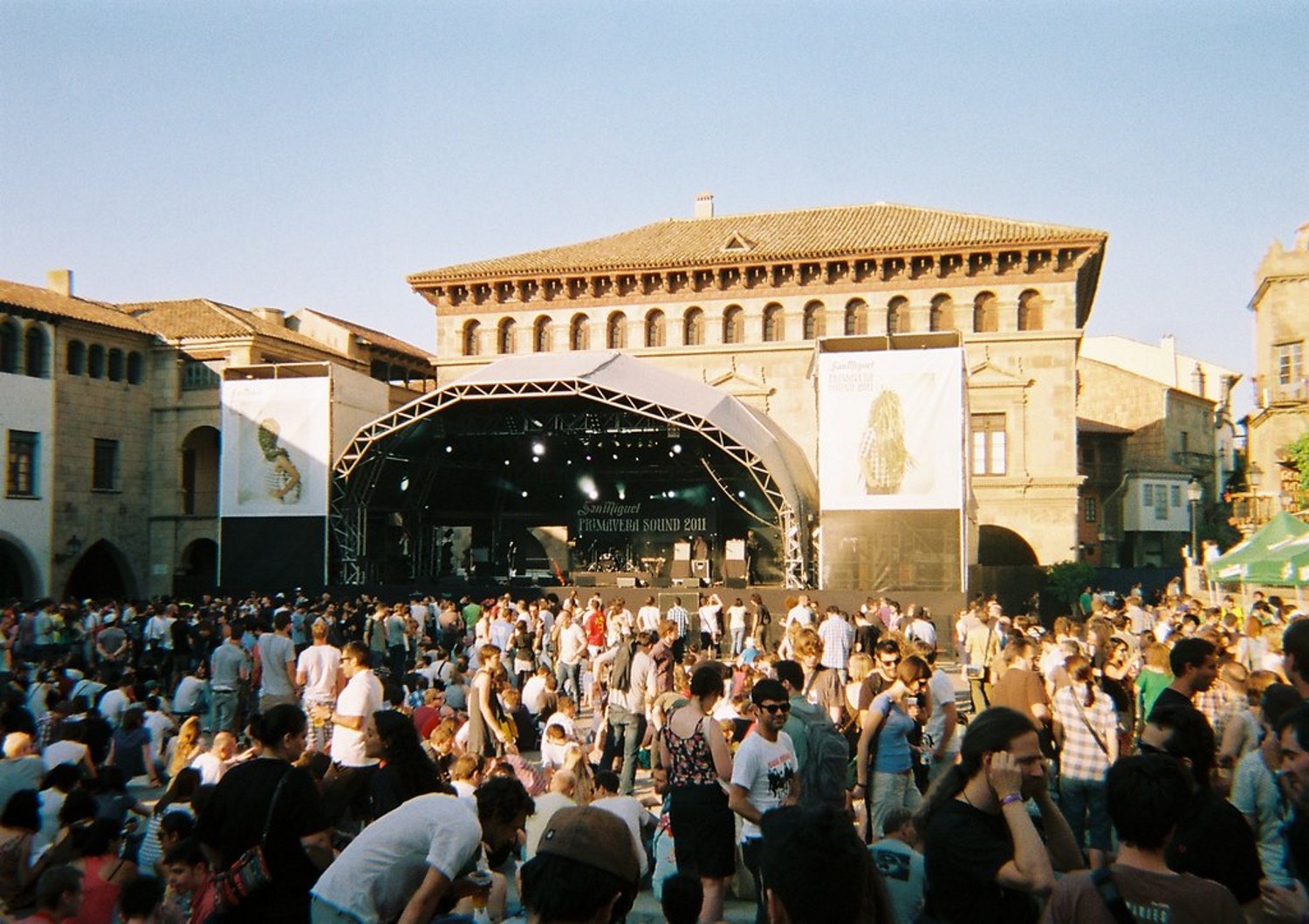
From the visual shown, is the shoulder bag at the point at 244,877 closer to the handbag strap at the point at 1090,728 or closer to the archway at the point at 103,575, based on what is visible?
the handbag strap at the point at 1090,728

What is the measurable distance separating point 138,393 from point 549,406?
1609 cm

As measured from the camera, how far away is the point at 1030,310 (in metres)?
32.7

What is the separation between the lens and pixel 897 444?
25.6 metres

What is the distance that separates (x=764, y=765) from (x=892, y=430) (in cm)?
2093

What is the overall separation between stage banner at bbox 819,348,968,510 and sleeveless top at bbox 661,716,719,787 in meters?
20.5

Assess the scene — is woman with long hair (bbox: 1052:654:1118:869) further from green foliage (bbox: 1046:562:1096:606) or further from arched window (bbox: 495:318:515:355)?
arched window (bbox: 495:318:515:355)

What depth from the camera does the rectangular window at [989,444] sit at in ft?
106

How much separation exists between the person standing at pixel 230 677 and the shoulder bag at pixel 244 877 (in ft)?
29.5

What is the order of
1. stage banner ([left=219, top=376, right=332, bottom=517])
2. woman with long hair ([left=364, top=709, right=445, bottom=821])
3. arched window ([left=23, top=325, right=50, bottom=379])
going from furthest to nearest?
1. arched window ([left=23, top=325, right=50, bottom=379])
2. stage banner ([left=219, top=376, right=332, bottom=517])
3. woman with long hair ([left=364, top=709, right=445, bottom=821])

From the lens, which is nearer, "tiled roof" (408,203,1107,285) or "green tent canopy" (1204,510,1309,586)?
"green tent canopy" (1204,510,1309,586)

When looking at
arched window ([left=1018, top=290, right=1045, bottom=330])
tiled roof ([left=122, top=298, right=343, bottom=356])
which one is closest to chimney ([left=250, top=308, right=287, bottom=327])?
tiled roof ([left=122, top=298, right=343, bottom=356])

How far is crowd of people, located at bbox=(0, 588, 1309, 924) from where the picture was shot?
3.02 m

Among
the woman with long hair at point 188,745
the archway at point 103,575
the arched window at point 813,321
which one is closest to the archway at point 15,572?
the archway at point 103,575

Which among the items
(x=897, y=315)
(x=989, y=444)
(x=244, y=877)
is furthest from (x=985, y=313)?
(x=244, y=877)
